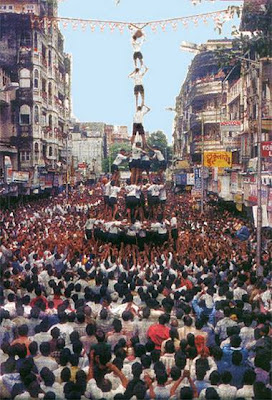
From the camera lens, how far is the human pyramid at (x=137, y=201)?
19.7 metres

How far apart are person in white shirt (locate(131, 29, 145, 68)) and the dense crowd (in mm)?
7384

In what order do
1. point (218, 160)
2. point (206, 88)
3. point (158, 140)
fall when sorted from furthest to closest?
point (158, 140), point (206, 88), point (218, 160)

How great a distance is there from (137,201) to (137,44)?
610cm

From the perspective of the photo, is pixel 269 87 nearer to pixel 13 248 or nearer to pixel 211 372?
pixel 13 248

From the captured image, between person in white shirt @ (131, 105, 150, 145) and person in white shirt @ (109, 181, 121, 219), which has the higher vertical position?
person in white shirt @ (131, 105, 150, 145)

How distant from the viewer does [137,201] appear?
2045 cm

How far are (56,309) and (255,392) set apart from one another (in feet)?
15.8

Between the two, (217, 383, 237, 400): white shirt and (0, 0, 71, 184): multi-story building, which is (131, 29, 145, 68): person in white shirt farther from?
(0, 0, 71, 184): multi-story building

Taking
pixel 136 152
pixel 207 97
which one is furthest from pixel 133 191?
pixel 207 97

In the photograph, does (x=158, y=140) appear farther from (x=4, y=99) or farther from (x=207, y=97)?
(x=4, y=99)

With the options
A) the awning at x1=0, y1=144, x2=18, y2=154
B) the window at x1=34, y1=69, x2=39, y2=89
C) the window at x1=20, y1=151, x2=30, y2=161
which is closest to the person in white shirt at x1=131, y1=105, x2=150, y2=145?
the awning at x1=0, y1=144, x2=18, y2=154

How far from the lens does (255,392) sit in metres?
7.01

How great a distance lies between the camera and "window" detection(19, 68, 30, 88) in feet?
169

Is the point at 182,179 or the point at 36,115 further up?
the point at 36,115
